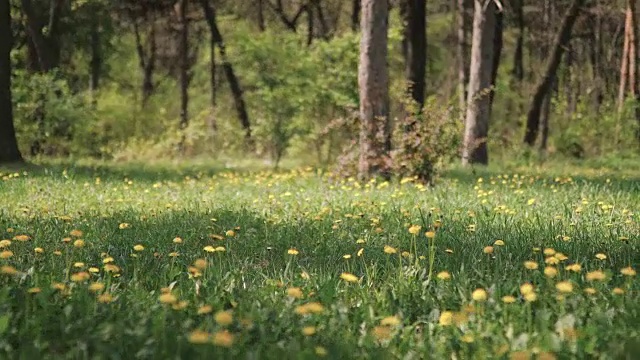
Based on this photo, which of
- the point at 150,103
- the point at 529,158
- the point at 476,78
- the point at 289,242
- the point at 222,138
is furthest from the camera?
the point at 150,103

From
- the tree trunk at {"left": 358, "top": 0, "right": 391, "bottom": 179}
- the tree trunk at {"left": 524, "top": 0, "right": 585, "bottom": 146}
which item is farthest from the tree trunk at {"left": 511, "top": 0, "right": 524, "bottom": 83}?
the tree trunk at {"left": 358, "top": 0, "right": 391, "bottom": 179}

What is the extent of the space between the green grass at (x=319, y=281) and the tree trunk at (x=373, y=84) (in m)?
3.71

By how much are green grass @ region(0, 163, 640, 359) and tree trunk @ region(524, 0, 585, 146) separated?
1603 centimetres

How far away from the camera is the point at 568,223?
18.9 feet

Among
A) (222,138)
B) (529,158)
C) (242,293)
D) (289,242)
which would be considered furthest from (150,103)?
(242,293)

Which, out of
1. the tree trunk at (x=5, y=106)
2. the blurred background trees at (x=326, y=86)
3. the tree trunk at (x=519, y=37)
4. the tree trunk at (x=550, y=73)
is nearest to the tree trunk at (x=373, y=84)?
the blurred background trees at (x=326, y=86)

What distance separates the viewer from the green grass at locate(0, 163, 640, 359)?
109 inches

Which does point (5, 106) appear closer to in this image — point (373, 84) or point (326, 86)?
point (373, 84)

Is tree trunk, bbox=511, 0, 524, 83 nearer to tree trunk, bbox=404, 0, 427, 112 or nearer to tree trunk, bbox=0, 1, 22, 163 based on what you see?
tree trunk, bbox=404, 0, 427, 112

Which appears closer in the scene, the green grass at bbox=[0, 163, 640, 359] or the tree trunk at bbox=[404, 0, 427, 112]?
the green grass at bbox=[0, 163, 640, 359]

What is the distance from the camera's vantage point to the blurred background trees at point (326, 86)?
14211 mm

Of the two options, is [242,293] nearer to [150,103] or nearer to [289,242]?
[289,242]

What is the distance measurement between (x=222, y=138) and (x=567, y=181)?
52.6 feet

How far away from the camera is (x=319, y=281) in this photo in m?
3.87
